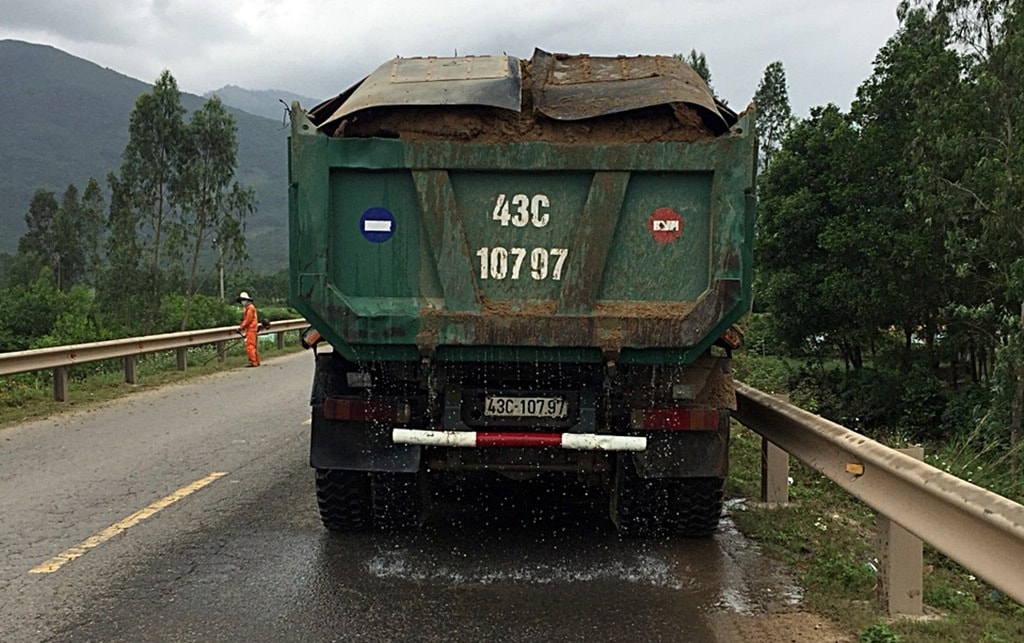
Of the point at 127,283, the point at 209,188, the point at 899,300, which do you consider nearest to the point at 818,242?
the point at 899,300

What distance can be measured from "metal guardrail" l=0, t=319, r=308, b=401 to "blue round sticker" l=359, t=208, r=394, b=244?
228 inches

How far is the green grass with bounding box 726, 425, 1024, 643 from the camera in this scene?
452 centimetres

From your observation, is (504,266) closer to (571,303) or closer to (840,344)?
(571,303)

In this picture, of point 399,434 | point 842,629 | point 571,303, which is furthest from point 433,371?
point 842,629

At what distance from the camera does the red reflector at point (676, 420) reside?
543 centimetres

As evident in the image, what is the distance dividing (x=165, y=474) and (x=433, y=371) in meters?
3.57

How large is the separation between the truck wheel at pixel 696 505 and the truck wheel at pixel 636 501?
8 cm

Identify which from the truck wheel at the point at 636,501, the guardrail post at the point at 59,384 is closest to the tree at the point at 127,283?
the guardrail post at the point at 59,384

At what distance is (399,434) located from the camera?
5.34 m

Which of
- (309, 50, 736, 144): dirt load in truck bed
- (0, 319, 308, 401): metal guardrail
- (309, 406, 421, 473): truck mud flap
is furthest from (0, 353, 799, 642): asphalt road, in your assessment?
(0, 319, 308, 401): metal guardrail

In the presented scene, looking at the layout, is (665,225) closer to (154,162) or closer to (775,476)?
(775,476)

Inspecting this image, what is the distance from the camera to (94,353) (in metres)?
14.1

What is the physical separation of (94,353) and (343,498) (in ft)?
31.6

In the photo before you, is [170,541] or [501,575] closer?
[501,575]
